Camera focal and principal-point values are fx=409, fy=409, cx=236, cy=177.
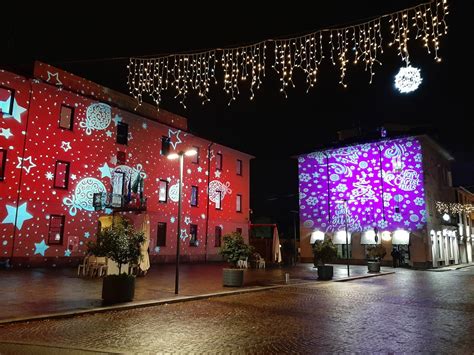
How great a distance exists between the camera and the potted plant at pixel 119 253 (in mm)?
11016

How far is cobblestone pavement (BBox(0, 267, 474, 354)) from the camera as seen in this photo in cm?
661

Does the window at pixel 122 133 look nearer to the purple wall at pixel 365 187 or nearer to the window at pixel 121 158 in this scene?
the window at pixel 121 158

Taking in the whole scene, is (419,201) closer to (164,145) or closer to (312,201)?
(312,201)

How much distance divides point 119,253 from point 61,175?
43.9 feet

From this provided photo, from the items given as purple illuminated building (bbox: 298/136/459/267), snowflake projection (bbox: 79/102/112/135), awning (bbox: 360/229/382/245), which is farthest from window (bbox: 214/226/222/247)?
snowflake projection (bbox: 79/102/112/135)

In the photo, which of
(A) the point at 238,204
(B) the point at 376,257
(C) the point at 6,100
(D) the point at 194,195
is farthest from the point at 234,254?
(A) the point at 238,204

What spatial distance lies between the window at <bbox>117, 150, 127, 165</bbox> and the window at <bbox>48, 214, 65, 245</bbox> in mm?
5116

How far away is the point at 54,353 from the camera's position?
19.9 ft

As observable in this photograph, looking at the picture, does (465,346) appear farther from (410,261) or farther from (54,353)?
(410,261)

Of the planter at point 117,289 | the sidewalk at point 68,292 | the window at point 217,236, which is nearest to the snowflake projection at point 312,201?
the window at point 217,236

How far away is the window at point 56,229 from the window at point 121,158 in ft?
16.8

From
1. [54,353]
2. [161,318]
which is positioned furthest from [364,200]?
[54,353]

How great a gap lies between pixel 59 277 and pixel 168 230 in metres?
12.8

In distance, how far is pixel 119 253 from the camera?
11500mm
